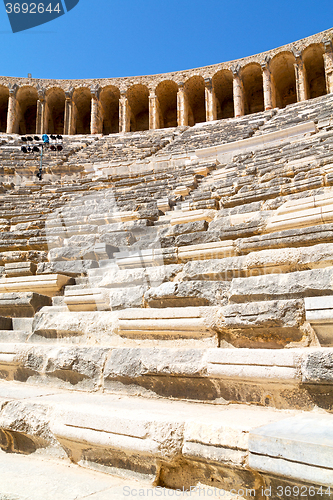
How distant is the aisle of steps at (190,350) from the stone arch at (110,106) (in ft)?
65.3

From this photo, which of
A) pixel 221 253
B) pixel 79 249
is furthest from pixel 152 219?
pixel 221 253

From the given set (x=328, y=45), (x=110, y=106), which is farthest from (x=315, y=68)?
(x=110, y=106)

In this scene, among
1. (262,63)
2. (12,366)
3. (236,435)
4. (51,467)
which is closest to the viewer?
(236,435)

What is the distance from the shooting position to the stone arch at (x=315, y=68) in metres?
19.1

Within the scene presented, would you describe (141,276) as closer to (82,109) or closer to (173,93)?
(173,93)

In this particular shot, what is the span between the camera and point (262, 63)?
19797 millimetres

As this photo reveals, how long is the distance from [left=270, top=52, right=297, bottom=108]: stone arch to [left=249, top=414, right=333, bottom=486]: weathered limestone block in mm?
21843

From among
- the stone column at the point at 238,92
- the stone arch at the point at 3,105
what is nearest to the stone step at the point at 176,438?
the stone column at the point at 238,92

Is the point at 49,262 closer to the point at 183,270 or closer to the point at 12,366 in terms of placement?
the point at 12,366

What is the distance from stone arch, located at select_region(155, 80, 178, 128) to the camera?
22531mm

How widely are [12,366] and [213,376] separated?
6.39 ft

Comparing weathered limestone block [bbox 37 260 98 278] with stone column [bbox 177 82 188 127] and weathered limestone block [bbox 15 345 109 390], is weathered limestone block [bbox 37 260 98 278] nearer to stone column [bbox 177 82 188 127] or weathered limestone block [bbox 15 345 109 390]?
weathered limestone block [bbox 15 345 109 390]

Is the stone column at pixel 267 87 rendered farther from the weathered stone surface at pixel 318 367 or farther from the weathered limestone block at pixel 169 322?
the weathered stone surface at pixel 318 367

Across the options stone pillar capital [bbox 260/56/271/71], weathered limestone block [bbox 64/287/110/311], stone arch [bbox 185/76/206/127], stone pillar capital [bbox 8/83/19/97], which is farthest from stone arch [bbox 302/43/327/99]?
weathered limestone block [bbox 64/287/110/311]
